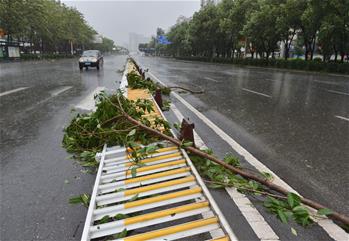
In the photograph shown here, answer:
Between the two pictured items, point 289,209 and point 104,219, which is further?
point 289,209

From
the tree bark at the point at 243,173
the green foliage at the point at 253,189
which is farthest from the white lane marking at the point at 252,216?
the tree bark at the point at 243,173

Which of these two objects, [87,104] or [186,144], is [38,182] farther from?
[87,104]

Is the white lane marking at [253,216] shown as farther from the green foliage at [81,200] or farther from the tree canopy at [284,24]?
the tree canopy at [284,24]

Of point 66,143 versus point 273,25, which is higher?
point 273,25

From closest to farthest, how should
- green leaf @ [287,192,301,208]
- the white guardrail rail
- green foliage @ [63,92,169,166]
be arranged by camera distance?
the white guardrail rail < green leaf @ [287,192,301,208] < green foliage @ [63,92,169,166]

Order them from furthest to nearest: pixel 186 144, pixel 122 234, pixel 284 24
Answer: pixel 284 24, pixel 186 144, pixel 122 234

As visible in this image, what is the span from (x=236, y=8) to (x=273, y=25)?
350 inches

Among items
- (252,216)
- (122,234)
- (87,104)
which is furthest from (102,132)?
(87,104)

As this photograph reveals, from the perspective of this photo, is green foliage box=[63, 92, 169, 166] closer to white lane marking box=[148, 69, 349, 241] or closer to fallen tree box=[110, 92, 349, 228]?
fallen tree box=[110, 92, 349, 228]

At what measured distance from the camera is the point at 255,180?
3.71 meters

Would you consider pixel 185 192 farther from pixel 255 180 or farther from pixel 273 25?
pixel 273 25

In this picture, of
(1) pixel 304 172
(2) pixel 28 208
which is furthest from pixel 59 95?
(1) pixel 304 172

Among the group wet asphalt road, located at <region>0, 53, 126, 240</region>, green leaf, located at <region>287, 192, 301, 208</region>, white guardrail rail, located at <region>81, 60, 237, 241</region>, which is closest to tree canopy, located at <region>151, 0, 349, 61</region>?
Result: wet asphalt road, located at <region>0, 53, 126, 240</region>

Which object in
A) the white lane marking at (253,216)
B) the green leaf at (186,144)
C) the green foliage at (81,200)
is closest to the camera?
the white lane marking at (253,216)
